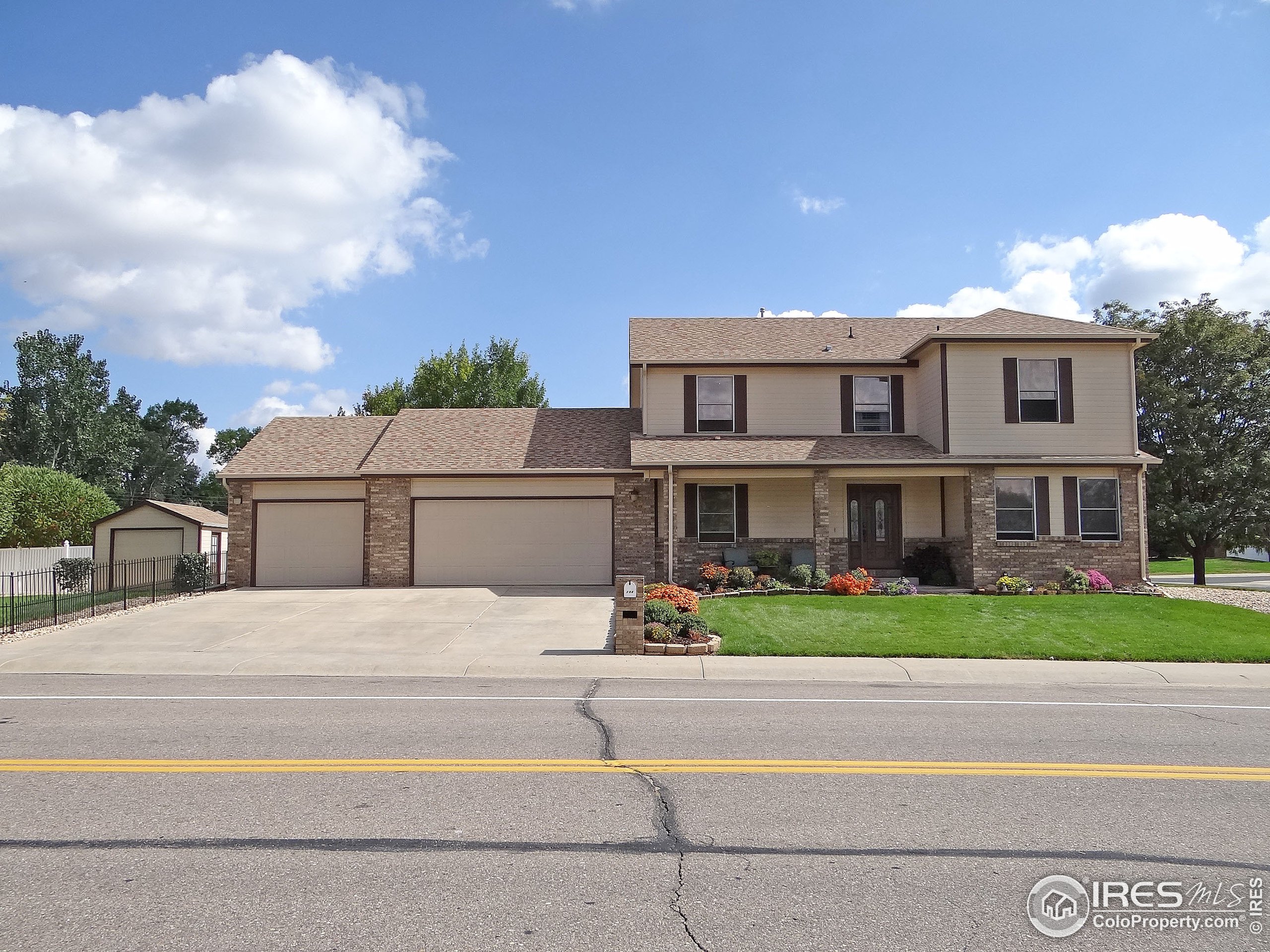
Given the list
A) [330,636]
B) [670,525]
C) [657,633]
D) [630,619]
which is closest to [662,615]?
[657,633]

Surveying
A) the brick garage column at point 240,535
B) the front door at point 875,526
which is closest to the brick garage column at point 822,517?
the front door at point 875,526

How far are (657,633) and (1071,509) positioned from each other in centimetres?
1251

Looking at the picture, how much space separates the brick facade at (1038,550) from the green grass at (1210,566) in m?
19.3

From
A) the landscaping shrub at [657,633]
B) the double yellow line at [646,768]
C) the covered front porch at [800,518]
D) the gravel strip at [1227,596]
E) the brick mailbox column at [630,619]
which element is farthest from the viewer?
the covered front porch at [800,518]

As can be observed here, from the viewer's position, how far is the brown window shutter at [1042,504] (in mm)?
20359

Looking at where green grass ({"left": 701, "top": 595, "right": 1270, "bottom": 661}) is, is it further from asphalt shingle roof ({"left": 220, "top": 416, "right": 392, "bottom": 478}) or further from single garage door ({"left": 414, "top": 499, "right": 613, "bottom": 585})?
asphalt shingle roof ({"left": 220, "top": 416, "right": 392, "bottom": 478})

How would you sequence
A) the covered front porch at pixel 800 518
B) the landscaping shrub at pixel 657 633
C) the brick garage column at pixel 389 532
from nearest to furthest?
the landscaping shrub at pixel 657 633
the covered front porch at pixel 800 518
the brick garage column at pixel 389 532

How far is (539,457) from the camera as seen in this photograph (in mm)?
22984

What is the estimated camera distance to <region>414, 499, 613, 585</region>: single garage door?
22.4 m

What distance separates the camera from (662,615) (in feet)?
45.0

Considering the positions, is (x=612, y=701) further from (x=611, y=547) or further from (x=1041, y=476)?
(x=1041, y=476)

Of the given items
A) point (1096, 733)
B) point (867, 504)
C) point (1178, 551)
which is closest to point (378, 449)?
point (867, 504)

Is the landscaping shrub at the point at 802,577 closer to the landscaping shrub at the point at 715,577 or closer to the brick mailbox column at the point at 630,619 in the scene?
the landscaping shrub at the point at 715,577

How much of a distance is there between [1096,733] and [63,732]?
380 inches
